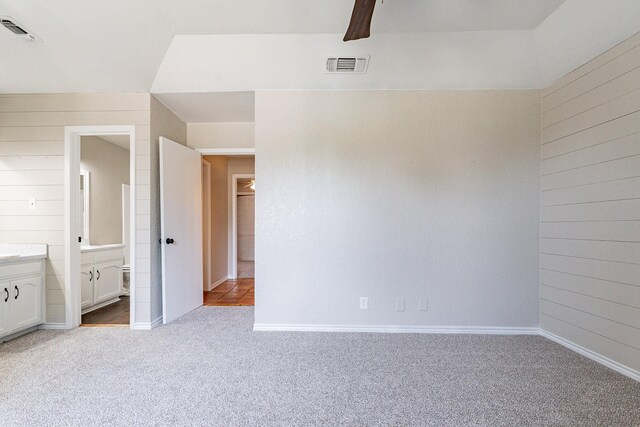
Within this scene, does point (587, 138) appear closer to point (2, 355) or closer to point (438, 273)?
point (438, 273)

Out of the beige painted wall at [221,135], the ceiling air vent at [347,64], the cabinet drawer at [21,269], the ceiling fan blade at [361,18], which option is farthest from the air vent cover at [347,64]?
the cabinet drawer at [21,269]

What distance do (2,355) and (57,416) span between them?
144cm

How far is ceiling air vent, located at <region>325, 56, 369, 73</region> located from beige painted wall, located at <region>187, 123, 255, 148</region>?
5.09 ft

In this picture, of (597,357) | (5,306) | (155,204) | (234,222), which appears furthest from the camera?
(234,222)

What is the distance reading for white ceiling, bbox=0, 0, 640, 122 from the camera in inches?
104

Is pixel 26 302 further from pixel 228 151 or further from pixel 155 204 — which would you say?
pixel 228 151

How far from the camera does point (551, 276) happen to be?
3068 millimetres

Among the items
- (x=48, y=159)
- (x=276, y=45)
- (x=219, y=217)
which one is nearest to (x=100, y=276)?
(x=48, y=159)

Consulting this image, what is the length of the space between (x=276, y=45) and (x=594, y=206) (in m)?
3.11

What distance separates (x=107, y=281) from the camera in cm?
443

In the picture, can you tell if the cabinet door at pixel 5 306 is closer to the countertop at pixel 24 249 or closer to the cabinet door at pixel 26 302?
the cabinet door at pixel 26 302

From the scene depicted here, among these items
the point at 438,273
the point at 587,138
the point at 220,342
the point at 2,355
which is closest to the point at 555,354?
the point at 438,273

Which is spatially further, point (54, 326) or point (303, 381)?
point (54, 326)

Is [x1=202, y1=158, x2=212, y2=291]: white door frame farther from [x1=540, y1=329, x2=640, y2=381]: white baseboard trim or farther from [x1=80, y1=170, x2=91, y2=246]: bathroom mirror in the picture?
[x1=540, y1=329, x2=640, y2=381]: white baseboard trim
